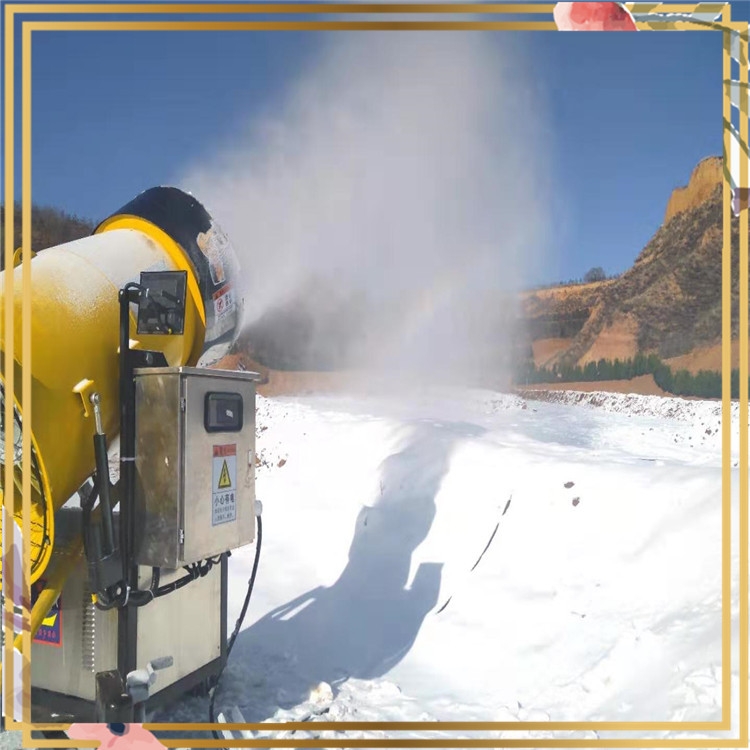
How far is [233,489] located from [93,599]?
0.85 m

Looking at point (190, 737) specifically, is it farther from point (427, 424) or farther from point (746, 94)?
point (427, 424)

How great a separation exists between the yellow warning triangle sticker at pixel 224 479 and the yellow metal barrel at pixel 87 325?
0.59 metres

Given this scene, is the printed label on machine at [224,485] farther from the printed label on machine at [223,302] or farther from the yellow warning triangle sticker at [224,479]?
the printed label on machine at [223,302]

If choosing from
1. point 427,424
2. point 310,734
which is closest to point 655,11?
point 310,734

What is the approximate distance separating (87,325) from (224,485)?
106 centimetres

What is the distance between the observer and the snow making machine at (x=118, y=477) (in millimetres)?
2889

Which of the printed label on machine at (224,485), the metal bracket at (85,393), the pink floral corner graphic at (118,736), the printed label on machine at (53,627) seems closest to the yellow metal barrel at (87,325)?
the metal bracket at (85,393)

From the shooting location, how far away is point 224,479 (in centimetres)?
332

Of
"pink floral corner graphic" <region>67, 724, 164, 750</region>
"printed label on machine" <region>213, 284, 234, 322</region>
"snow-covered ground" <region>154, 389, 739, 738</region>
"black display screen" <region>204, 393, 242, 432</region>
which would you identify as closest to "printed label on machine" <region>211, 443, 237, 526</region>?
"black display screen" <region>204, 393, 242, 432</region>

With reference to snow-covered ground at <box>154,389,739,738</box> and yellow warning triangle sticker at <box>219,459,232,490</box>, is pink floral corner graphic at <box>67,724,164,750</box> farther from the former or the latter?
yellow warning triangle sticker at <box>219,459,232,490</box>

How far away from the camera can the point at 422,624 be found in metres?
4.92

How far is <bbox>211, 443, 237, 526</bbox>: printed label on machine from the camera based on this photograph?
Answer: 325cm

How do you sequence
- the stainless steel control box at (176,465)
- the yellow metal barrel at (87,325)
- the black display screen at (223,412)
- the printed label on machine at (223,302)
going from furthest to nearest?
the printed label on machine at (223,302), the black display screen at (223,412), the stainless steel control box at (176,465), the yellow metal barrel at (87,325)

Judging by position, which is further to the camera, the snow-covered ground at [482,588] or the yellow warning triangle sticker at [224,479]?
the snow-covered ground at [482,588]
